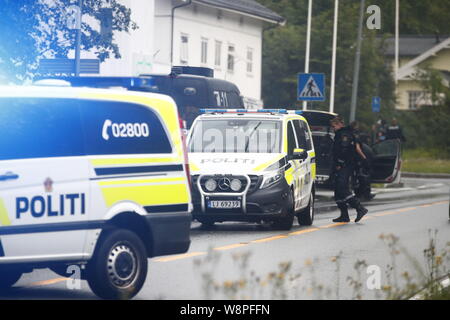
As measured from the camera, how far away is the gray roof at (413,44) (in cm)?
10394

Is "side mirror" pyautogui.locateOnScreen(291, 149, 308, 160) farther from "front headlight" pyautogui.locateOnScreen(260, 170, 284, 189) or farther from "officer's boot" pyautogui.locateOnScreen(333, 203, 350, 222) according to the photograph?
"officer's boot" pyautogui.locateOnScreen(333, 203, 350, 222)

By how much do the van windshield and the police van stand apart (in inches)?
301

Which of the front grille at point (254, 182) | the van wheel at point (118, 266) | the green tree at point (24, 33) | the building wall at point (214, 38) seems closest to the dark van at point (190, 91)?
the green tree at point (24, 33)

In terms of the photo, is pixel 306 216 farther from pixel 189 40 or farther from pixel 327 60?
pixel 327 60

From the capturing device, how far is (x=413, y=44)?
348 ft

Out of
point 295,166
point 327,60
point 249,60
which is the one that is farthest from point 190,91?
point 327,60

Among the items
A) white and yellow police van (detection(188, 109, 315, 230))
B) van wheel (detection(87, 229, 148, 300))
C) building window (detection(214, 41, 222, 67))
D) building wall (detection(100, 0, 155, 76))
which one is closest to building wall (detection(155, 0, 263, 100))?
building window (detection(214, 41, 222, 67))

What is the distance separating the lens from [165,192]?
11039mm

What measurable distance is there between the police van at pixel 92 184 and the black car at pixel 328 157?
Answer: 18.3 meters

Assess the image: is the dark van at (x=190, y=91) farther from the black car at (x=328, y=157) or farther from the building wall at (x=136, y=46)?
the building wall at (x=136, y=46)

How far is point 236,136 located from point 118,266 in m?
8.95

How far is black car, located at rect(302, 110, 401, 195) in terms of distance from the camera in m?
29.4

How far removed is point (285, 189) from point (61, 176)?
8.67 meters
